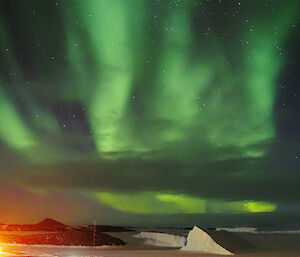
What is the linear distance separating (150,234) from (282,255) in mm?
34069

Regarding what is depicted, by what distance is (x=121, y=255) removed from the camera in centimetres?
3769

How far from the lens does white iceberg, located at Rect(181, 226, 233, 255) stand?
43138 millimetres

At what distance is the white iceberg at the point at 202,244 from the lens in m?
43.1

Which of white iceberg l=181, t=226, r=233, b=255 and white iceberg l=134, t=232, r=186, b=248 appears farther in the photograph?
white iceberg l=134, t=232, r=186, b=248

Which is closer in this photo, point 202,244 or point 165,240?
point 202,244

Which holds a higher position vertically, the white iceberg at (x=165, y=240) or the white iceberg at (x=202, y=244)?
the white iceberg at (x=165, y=240)

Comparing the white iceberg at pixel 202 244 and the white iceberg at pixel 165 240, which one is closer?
the white iceberg at pixel 202 244

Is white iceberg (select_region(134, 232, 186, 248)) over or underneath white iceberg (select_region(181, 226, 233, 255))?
over

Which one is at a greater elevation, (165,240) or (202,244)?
(165,240)

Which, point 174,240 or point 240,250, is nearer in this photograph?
point 240,250

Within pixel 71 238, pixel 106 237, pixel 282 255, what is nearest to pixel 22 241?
pixel 71 238

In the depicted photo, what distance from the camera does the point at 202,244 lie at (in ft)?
152

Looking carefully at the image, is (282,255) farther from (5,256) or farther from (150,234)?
(150,234)

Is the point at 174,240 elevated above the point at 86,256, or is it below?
above
